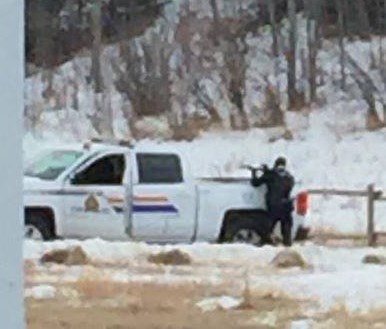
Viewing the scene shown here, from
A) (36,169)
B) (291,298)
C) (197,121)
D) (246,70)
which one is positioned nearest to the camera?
(291,298)

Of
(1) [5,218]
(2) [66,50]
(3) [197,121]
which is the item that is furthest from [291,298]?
(2) [66,50]

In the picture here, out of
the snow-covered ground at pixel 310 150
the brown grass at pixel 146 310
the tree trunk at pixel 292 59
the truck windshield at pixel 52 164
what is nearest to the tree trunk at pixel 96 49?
the tree trunk at pixel 292 59

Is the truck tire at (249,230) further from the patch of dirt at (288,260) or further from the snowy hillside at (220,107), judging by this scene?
the snowy hillside at (220,107)

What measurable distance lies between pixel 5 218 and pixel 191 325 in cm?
904

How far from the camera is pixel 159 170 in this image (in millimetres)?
18078

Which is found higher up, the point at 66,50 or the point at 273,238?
the point at 66,50

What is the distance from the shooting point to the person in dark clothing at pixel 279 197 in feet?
59.8

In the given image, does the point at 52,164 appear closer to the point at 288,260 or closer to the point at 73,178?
the point at 73,178

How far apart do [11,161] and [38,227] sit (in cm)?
1573

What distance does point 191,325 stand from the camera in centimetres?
1106

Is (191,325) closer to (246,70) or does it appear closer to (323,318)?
(323,318)

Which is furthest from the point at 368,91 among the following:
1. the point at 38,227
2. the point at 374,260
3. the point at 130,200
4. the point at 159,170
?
the point at 374,260

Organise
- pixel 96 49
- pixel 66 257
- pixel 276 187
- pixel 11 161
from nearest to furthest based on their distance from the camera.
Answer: pixel 11 161, pixel 66 257, pixel 276 187, pixel 96 49

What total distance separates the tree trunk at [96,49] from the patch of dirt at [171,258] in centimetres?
2341
